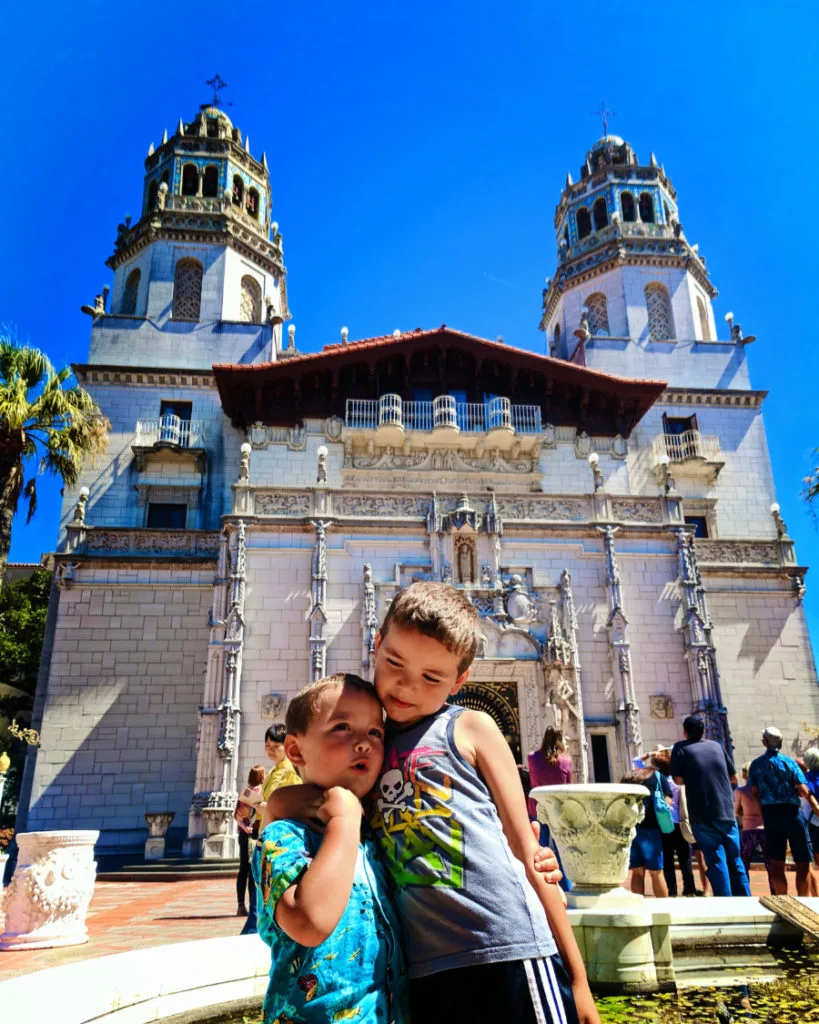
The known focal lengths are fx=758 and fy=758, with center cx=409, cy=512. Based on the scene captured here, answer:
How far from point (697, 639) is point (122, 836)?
15.9m

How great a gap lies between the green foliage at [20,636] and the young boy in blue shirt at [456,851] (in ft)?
109

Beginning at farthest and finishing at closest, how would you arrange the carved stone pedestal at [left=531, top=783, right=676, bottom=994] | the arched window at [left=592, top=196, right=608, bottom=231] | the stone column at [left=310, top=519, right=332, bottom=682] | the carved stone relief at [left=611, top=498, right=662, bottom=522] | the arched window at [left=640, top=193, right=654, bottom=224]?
the arched window at [left=592, top=196, right=608, bottom=231] → the arched window at [left=640, top=193, right=654, bottom=224] → the carved stone relief at [left=611, top=498, right=662, bottom=522] → the stone column at [left=310, top=519, right=332, bottom=682] → the carved stone pedestal at [left=531, top=783, right=676, bottom=994]

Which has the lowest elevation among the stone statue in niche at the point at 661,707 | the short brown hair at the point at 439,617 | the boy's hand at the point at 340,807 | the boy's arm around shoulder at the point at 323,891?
the boy's arm around shoulder at the point at 323,891

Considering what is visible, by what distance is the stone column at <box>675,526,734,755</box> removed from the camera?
19.4m

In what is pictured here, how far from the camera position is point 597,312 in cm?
3000

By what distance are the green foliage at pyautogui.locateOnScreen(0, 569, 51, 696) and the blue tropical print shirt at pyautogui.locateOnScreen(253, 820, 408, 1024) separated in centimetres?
3323

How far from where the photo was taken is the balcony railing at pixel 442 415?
23.1 meters

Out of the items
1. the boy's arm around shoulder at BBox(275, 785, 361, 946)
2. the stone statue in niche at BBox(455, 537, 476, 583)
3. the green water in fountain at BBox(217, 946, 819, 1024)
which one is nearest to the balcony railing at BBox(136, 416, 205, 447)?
the stone statue in niche at BBox(455, 537, 476, 583)

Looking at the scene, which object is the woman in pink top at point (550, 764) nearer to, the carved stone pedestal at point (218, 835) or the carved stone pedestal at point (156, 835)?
the carved stone pedestal at point (218, 835)

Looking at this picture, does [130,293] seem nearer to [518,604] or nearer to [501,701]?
[518,604]

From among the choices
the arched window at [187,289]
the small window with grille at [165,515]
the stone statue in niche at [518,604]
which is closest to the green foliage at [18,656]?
the small window with grille at [165,515]

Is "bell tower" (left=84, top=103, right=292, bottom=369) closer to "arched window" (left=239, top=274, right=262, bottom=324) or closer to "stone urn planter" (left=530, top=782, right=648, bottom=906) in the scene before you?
"arched window" (left=239, top=274, right=262, bottom=324)

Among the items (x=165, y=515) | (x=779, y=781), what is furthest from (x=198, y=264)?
(x=779, y=781)

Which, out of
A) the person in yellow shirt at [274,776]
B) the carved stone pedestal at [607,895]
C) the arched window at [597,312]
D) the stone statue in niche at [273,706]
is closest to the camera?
the person in yellow shirt at [274,776]
